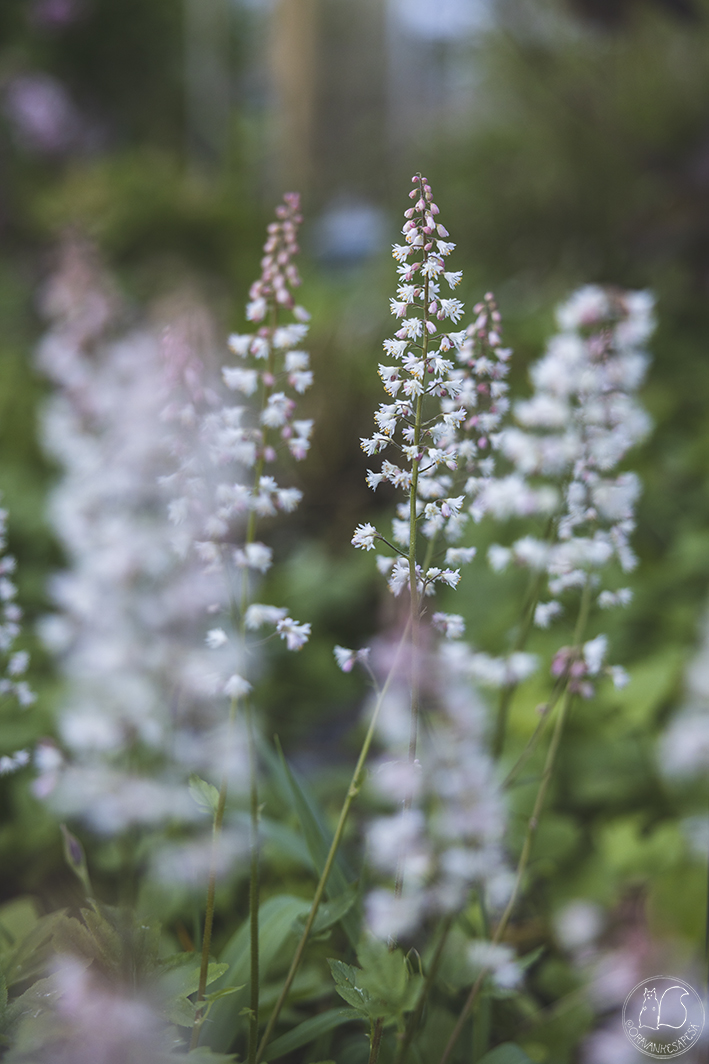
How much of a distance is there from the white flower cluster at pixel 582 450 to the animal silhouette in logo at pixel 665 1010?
540mm

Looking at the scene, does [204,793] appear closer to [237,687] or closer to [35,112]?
[237,687]

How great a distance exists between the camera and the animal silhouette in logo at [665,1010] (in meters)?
1.11

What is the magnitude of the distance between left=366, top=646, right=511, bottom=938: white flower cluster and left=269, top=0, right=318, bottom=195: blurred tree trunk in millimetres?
10376

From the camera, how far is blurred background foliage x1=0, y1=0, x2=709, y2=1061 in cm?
200

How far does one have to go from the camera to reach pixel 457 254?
16.1 ft

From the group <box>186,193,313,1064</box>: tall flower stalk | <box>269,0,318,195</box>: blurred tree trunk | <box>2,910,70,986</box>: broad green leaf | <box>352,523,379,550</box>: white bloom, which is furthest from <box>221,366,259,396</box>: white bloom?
<box>269,0,318,195</box>: blurred tree trunk

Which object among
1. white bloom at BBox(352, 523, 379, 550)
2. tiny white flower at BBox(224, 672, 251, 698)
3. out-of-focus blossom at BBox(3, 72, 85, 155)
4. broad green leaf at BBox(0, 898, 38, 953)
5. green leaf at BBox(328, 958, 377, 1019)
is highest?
out-of-focus blossom at BBox(3, 72, 85, 155)

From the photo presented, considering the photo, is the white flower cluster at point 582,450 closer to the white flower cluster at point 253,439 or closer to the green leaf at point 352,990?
the white flower cluster at point 253,439

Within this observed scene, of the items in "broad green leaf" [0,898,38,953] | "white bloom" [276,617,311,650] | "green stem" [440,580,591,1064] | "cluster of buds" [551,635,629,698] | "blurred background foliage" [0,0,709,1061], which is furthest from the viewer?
"blurred background foliage" [0,0,709,1061]

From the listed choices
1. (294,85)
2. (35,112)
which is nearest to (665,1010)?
(35,112)

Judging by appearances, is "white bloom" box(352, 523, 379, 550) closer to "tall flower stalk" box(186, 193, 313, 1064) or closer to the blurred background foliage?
"tall flower stalk" box(186, 193, 313, 1064)

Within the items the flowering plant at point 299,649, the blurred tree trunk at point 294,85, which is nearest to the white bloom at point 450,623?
the flowering plant at point 299,649

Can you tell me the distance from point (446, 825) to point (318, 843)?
0.86ft

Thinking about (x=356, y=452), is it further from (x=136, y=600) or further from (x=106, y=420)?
(x=136, y=600)
